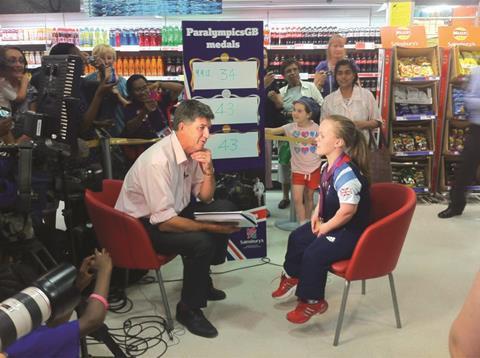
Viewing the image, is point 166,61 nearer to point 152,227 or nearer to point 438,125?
point 438,125

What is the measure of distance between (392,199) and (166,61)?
4.25m

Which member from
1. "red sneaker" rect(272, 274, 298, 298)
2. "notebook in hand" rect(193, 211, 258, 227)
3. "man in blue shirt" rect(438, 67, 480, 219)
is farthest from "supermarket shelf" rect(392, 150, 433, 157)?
"notebook in hand" rect(193, 211, 258, 227)

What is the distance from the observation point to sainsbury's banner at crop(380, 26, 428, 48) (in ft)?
17.1

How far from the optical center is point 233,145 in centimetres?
329

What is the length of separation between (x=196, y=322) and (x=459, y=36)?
15.4 feet

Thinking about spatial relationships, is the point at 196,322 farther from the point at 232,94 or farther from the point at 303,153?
the point at 303,153

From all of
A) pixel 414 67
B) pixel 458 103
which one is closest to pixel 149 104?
pixel 414 67

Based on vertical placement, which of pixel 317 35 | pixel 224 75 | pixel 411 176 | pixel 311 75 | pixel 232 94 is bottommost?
pixel 411 176

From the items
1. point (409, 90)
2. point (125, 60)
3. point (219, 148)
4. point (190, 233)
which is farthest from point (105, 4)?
point (190, 233)

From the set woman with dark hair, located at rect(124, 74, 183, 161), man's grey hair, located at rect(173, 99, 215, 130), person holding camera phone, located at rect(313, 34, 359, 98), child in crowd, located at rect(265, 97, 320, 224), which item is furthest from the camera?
person holding camera phone, located at rect(313, 34, 359, 98)

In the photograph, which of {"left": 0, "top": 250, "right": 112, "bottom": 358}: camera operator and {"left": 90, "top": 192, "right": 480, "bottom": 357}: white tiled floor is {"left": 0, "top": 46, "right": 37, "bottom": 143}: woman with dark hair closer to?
{"left": 90, "top": 192, "right": 480, "bottom": 357}: white tiled floor

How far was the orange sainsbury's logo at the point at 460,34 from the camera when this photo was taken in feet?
17.5

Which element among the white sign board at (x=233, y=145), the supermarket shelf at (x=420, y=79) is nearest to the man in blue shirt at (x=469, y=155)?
the supermarket shelf at (x=420, y=79)

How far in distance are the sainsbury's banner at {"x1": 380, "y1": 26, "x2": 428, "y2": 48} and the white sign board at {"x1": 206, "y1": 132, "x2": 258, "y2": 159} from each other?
2806 mm
